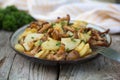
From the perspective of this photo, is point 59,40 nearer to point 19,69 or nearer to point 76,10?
point 19,69

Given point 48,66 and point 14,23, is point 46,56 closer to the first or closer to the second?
point 48,66

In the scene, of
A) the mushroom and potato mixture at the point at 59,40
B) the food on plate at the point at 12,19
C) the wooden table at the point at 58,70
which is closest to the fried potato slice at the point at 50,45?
the mushroom and potato mixture at the point at 59,40

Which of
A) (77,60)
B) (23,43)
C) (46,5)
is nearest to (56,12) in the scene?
(46,5)

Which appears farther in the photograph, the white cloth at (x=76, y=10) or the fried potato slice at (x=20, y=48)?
the white cloth at (x=76, y=10)

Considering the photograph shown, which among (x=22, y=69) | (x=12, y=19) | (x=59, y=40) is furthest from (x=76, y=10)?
(x=22, y=69)

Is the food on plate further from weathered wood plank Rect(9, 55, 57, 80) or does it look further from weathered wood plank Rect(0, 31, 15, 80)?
weathered wood plank Rect(9, 55, 57, 80)

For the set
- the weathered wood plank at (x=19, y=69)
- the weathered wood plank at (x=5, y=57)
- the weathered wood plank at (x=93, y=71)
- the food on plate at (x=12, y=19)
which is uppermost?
the food on plate at (x=12, y=19)

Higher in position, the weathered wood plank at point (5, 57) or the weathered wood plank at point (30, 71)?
the weathered wood plank at point (30, 71)

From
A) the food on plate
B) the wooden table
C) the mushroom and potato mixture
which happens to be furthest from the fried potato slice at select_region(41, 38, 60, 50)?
the food on plate

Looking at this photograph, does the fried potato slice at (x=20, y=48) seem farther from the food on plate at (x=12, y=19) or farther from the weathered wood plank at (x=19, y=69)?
the food on plate at (x=12, y=19)
